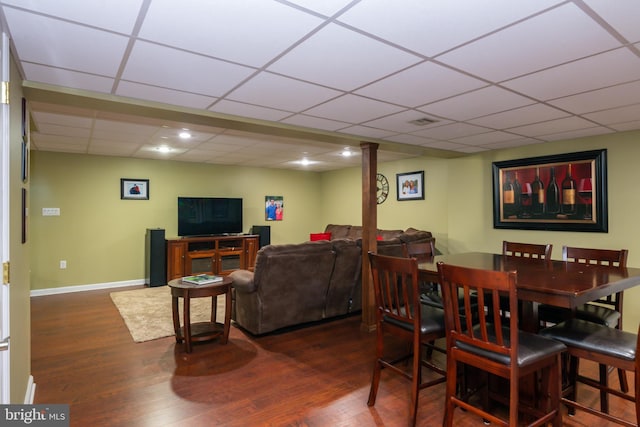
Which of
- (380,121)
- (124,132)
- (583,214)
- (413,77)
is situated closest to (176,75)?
(413,77)

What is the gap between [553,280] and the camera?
2201 mm

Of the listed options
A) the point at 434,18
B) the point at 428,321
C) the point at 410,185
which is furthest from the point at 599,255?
the point at 410,185

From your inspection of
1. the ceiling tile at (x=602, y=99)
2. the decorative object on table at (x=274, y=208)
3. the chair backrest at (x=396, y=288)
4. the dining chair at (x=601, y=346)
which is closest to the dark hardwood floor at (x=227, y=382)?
the dining chair at (x=601, y=346)

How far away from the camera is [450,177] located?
562 cm

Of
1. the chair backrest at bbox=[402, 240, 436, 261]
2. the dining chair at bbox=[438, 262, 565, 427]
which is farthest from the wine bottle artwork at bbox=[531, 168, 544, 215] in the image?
the dining chair at bbox=[438, 262, 565, 427]

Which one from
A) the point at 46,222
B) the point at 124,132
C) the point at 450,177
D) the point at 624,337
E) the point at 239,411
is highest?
the point at 124,132

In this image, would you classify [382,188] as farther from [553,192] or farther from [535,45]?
[535,45]

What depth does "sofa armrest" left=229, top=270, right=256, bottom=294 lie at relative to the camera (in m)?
3.77

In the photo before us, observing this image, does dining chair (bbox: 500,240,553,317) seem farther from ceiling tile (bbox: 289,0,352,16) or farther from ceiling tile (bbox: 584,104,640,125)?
ceiling tile (bbox: 289,0,352,16)

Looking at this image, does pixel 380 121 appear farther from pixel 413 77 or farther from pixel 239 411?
pixel 239 411

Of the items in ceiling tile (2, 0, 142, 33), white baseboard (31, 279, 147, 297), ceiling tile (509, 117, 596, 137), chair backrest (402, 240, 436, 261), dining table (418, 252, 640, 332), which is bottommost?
white baseboard (31, 279, 147, 297)

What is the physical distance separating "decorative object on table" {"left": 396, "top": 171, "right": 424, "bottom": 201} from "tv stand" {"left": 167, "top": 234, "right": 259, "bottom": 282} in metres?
2.93

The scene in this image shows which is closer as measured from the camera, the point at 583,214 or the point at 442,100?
the point at 442,100

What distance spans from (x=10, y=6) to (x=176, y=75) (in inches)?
33.8
